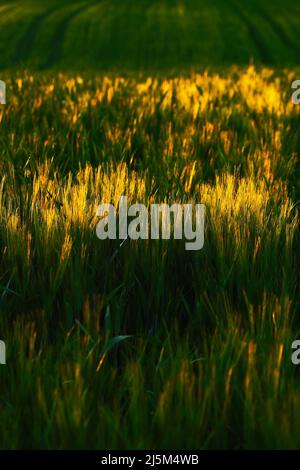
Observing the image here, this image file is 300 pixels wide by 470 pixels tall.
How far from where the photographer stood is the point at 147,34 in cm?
2577

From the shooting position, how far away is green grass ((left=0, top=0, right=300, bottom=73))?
22625mm

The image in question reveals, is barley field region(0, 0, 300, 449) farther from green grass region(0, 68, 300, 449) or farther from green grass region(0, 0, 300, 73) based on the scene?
green grass region(0, 0, 300, 73)

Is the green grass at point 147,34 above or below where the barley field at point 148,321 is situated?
above

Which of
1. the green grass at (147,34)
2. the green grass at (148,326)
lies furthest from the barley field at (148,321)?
the green grass at (147,34)

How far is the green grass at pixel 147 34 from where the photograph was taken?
22.6 m

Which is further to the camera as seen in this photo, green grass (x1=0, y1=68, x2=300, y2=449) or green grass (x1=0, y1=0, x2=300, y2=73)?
green grass (x1=0, y1=0, x2=300, y2=73)

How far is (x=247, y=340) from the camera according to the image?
1.02 meters

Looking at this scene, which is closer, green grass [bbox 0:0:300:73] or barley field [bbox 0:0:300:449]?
barley field [bbox 0:0:300:449]

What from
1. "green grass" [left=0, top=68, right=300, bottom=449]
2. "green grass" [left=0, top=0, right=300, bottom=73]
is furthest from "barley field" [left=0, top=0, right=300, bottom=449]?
"green grass" [left=0, top=0, right=300, bottom=73]

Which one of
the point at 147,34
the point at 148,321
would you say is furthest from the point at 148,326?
the point at 147,34

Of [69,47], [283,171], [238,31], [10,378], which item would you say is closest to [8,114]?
[283,171]

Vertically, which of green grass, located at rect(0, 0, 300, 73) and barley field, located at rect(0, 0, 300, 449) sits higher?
green grass, located at rect(0, 0, 300, 73)

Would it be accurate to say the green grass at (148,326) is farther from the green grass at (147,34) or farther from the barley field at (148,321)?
the green grass at (147,34)

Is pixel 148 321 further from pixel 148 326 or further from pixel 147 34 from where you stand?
pixel 147 34
